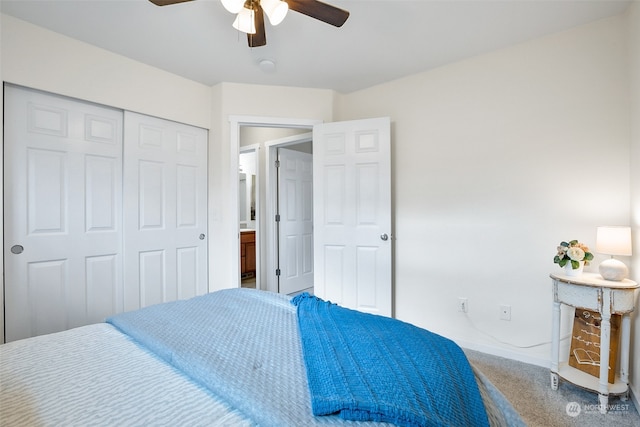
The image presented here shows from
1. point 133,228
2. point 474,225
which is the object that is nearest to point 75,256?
point 133,228

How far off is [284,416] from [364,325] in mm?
563

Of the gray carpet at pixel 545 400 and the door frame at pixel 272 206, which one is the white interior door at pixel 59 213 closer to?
the door frame at pixel 272 206

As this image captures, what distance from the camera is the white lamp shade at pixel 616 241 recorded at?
170cm

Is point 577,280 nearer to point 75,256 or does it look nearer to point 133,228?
point 133,228

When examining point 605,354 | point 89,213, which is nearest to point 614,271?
point 605,354

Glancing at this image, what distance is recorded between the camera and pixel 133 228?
2.56 meters

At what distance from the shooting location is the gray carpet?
5.28 feet

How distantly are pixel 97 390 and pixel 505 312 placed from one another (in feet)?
8.41

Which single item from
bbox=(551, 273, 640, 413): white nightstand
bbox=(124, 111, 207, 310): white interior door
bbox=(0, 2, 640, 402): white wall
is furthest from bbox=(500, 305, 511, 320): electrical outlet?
bbox=(124, 111, 207, 310): white interior door

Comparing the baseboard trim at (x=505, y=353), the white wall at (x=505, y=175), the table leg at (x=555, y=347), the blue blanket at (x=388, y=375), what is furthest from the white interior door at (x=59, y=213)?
the table leg at (x=555, y=347)

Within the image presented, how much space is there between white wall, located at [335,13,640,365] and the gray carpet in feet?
0.72

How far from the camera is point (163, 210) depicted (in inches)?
108

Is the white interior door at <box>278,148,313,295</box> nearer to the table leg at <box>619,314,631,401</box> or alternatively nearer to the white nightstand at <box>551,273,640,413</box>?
the white nightstand at <box>551,273,640,413</box>

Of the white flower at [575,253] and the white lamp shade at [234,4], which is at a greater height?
the white lamp shade at [234,4]
